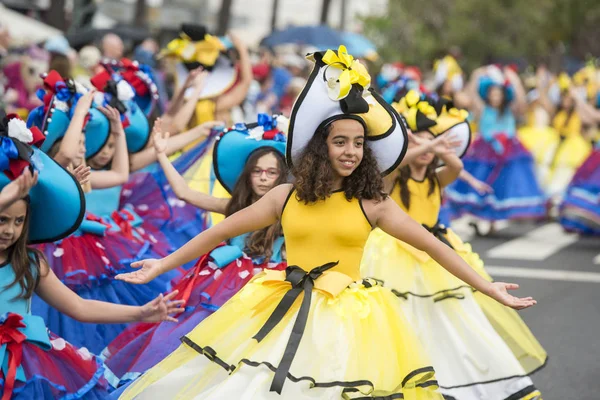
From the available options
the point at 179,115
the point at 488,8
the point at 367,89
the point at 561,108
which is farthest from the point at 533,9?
the point at 367,89

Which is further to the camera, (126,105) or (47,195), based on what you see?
(126,105)

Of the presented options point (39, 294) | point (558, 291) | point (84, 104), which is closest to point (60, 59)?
point (84, 104)

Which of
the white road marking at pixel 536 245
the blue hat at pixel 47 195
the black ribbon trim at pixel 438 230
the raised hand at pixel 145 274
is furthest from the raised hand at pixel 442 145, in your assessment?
the white road marking at pixel 536 245

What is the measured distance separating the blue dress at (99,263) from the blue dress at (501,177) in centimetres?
776

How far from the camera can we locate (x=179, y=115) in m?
9.08

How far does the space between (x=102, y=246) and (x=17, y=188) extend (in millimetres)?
2588

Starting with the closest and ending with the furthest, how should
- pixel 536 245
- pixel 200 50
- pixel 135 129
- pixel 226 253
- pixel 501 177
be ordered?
1. pixel 226 253
2. pixel 135 129
3. pixel 200 50
4. pixel 536 245
5. pixel 501 177

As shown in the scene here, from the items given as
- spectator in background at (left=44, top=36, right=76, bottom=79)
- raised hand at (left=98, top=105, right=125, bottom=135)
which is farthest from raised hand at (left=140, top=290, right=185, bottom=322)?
spectator in background at (left=44, top=36, right=76, bottom=79)

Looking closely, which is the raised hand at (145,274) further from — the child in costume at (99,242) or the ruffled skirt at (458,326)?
the ruffled skirt at (458,326)

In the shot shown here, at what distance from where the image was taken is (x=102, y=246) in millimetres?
6656

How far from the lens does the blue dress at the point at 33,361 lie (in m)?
4.38

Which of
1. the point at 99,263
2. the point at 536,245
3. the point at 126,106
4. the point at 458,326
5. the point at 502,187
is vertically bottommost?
the point at 536,245

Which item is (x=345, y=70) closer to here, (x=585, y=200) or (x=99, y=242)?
(x=99, y=242)

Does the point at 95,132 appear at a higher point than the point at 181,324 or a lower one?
higher
